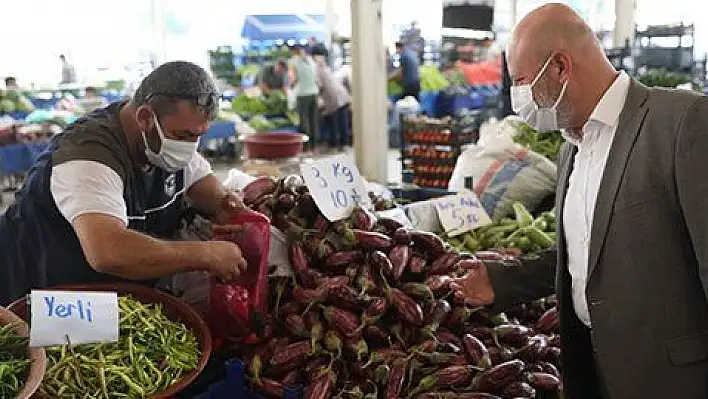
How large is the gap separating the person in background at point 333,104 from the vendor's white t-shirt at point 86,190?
9659 mm

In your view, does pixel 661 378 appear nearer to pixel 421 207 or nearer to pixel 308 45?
pixel 421 207

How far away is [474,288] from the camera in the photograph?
2.09 metres

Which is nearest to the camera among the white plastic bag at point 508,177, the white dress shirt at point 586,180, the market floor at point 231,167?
the white dress shirt at point 586,180

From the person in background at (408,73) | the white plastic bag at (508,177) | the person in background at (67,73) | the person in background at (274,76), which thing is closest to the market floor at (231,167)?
the person in background at (408,73)

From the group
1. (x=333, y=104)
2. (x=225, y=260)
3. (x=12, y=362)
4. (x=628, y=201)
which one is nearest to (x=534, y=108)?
(x=628, y=201)

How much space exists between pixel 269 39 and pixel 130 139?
13.4 metres

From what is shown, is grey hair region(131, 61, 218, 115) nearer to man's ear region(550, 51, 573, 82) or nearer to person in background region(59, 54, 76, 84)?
man's ear region(550, 51, 573, 82)

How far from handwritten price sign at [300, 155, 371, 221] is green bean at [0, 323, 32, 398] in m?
0.91

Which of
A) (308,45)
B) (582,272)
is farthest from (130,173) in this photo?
(308,45)

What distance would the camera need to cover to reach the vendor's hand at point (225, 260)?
1.91 m

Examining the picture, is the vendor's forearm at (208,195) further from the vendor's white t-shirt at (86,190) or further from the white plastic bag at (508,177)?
the white plastic bag at (508,177)

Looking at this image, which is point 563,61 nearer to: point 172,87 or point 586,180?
point 586,180

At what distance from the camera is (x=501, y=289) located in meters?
2.08

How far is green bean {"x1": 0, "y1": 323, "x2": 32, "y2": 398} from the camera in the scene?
1450 mm
